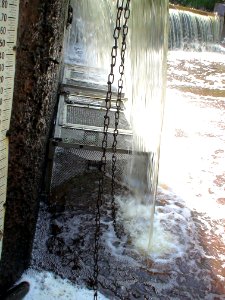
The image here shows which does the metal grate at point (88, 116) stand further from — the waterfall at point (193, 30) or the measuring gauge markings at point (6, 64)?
the waterfall at point (193, 30)

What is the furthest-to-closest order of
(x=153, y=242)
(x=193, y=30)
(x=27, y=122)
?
(x=193, y=30) → (x=153, y=242) → (x=27, y=122)

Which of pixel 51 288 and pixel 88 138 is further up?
pixel 88 138

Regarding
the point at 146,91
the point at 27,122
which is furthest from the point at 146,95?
the point at 27,122

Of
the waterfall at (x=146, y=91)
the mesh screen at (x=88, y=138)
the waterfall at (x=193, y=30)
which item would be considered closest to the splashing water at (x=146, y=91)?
the waterfall at (x=146, y=91)

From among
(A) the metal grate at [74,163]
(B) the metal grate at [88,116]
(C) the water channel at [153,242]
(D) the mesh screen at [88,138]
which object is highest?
(B) the metal grate at [88,116]

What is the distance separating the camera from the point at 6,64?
6.32 ft

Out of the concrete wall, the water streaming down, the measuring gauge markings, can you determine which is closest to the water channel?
the water streaming down

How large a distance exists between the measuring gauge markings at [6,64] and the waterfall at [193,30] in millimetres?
18030

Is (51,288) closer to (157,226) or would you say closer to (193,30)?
(157,226)

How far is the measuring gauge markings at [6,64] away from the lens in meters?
1.82

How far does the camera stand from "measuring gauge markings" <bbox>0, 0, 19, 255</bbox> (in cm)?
182

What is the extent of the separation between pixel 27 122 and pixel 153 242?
229 cm

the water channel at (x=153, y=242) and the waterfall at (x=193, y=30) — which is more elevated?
the waterfall at (x=193, y=30)

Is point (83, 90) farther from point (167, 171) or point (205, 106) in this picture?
point (205, 106)
